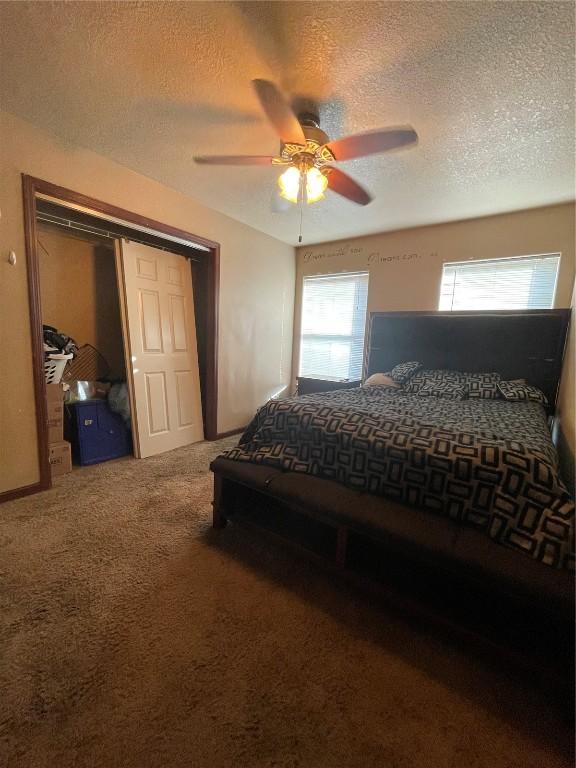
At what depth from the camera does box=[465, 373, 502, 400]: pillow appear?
8.48ft

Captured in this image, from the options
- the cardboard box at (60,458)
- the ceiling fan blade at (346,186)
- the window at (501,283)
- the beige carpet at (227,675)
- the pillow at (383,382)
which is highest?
the ceiling fan blade at (346,186)

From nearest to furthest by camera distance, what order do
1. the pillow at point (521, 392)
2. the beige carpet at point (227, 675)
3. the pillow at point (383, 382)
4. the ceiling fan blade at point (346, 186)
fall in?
the beige carpet at point (227, 675)
the ceiling fan blade at point (346, 186)
the pillow at point (521, 392)
the pillow at point (383, 382)

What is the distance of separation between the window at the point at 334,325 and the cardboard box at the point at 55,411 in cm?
281

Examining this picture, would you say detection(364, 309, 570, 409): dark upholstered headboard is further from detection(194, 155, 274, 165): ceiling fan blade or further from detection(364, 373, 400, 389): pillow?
detection(194, 155, 274, 165): ceiling fan blade

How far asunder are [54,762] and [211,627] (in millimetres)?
515

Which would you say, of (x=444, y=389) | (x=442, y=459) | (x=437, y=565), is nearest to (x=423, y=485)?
(x=442, y=459)

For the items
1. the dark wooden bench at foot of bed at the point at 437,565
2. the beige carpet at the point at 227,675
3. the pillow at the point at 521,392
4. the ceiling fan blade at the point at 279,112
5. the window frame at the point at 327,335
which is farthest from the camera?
the window frame at the point at 327,335

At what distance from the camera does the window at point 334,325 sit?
388 cm

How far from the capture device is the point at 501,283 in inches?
119

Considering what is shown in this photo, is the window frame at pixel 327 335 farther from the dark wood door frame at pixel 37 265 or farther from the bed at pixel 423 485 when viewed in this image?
the dark wood door frame at pixel 37 265

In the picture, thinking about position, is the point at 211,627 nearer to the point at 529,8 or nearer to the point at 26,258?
the point at 26,258

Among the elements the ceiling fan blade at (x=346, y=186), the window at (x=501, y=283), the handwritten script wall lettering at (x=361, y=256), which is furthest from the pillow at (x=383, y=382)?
the ceiling fan blade at (x=346, y=186)

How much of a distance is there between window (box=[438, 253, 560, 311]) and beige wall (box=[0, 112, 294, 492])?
1.99m

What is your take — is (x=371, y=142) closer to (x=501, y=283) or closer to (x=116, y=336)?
(x=501, y=283)
